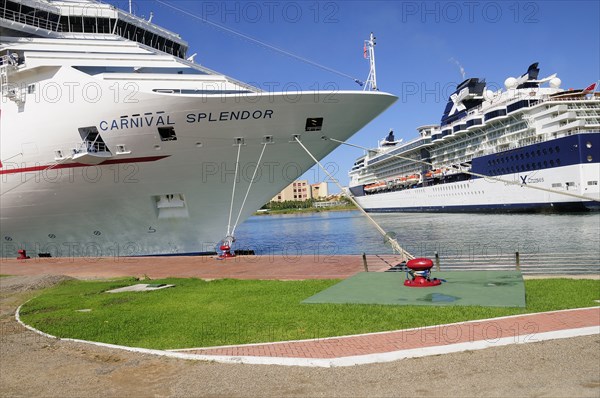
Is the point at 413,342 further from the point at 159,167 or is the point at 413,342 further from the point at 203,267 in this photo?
the point at 159,167

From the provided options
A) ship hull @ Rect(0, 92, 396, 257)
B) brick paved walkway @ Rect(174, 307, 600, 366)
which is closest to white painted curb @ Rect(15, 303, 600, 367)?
brick paved walkway @ Rect(174, 307, 600, 366)

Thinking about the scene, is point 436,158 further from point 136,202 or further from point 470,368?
point 470,368

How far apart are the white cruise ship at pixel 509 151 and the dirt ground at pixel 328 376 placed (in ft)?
89.5

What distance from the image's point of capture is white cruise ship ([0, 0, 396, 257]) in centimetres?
1586

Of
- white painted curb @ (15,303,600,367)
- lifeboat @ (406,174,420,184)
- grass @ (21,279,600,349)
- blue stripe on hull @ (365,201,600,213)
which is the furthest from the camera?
lifeboat @ (406,174,420,184)

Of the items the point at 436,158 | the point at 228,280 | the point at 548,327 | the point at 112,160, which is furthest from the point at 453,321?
the point at 436,158

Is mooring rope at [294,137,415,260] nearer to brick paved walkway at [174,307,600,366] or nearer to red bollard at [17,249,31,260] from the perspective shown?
brick paved walkway at [174,307,600,366]

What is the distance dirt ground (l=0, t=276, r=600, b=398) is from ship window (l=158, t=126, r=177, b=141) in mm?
10761

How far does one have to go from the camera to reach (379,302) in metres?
8.80

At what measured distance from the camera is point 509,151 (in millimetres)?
57500

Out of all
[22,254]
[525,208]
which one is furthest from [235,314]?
[525,208]

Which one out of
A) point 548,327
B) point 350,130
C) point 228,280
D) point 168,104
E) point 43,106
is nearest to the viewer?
point 548,327

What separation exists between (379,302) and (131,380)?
4908 millimetres

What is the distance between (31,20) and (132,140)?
885 centimetres
